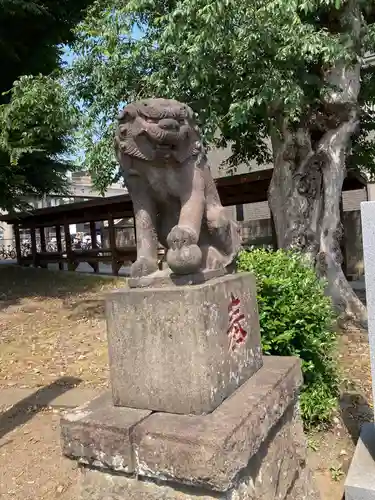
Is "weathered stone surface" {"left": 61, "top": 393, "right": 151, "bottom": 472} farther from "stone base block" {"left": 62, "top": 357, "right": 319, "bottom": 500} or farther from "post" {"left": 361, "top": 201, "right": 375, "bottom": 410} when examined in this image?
"post" {"left": 361, "top": 201, "right": 375, "bottom": 410}

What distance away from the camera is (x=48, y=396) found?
4391 millimetres

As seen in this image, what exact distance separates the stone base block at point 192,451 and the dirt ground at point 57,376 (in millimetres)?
1001

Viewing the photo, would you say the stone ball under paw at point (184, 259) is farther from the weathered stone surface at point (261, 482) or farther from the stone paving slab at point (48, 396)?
the stone paving slab at point (48, 396)

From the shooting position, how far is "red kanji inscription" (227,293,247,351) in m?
2.25

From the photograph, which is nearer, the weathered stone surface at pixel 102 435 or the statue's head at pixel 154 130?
the weathered stone surface at pixel 102 435

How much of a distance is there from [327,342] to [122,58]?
467 centimetres

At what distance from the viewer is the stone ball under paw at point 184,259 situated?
2.06 m

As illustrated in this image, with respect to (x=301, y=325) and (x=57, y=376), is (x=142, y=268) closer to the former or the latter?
(x=301, y=325)

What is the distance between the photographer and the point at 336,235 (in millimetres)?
6684

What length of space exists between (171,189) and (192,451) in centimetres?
125

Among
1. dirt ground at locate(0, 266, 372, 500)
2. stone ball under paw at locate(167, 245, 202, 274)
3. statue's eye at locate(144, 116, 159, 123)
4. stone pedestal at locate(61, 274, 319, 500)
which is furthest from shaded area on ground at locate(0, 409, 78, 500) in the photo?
statue's eye at locate(144, 116, 159, 123)

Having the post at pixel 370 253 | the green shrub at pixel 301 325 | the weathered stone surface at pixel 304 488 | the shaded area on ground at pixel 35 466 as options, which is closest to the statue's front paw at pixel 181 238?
the post at pixel 370 253

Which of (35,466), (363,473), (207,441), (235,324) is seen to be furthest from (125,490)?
(35,466)

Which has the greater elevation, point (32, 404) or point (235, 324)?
point (235, 324)
